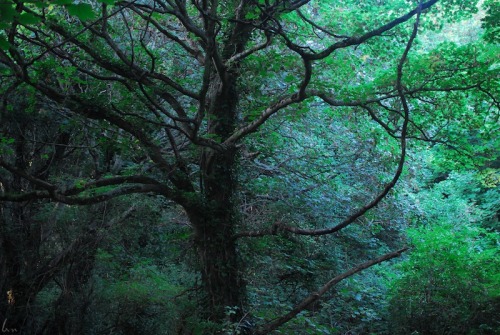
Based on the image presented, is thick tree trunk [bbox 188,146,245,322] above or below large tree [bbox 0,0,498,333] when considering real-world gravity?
below

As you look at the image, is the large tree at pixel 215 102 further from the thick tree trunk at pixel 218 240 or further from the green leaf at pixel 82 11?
the green leaf at pixel 82 11

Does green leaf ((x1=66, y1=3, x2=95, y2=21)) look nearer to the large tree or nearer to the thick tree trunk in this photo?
the large tree

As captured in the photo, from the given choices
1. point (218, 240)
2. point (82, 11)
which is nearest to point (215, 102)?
point (218, 240)

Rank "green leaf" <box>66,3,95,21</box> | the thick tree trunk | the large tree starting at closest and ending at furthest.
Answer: "green leaf" <box>66,3,95,21</box> < the large tree < the thick tree trunk

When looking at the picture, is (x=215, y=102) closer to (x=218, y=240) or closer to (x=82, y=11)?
(x=218, y=240)

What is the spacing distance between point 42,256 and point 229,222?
2.99m

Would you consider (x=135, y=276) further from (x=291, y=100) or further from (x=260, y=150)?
(x=291, y=100)

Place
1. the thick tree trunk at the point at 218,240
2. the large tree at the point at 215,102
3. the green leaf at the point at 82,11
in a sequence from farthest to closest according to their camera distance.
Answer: the thick tree trunk at the point at 218,240 < the large tree at the point at 215,102 < the green leaf at the point at 82,11

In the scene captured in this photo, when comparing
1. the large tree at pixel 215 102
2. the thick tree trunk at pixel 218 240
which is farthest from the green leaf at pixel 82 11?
the thick tree trunk at pixel 218 240

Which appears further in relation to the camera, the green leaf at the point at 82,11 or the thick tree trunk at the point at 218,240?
the thick tree trunk at the point at 218,240

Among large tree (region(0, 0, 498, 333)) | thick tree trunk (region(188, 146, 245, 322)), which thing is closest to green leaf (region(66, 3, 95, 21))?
large tree (region(0, 0, 498, 333))

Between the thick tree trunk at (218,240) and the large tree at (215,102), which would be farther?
the thick tree trunk at (218,240)

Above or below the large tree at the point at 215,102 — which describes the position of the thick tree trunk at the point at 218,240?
below

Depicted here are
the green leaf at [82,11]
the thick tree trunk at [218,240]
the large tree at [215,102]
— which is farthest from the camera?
the thick tree trunk at [218,240]
